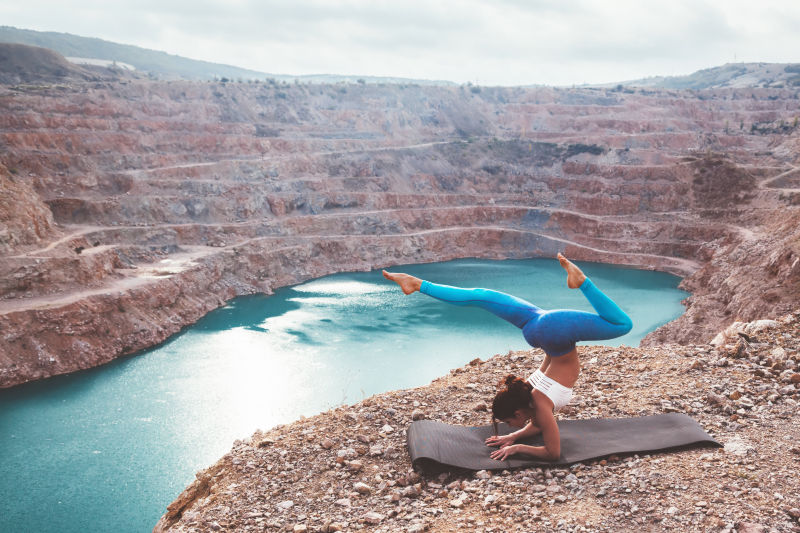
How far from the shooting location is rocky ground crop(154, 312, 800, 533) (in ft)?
17.3

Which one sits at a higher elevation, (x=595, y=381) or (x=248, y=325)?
(x=595, y=381)

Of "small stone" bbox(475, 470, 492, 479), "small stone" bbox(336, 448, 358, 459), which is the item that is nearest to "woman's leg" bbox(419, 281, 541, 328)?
"small stone" bbox(475, 470, 492, 479)

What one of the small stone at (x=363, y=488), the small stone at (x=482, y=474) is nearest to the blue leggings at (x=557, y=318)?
the small stone at (x=482, y=474)

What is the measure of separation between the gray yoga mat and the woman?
A: 0.15 meters

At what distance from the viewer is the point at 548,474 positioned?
6.08 metres

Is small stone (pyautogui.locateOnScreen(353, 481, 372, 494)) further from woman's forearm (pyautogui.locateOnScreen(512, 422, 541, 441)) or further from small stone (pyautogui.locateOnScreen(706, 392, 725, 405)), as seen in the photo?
small stone (pyautogui.locateOnScreen(706, 392, 725, 405))

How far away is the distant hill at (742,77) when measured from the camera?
96325 mm

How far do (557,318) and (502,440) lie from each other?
5.13 feet

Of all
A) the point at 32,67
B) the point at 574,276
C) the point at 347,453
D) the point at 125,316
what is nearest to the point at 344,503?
the point at 347,453

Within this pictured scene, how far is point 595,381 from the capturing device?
28.5 feet

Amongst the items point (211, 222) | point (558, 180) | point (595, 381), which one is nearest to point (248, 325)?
point (211, 222)

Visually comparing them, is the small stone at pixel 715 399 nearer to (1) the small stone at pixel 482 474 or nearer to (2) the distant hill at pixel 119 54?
(1) the small stone at pixel 482 474

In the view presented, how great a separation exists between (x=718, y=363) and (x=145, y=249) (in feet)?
124

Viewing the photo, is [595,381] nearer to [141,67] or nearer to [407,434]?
[407,434]
